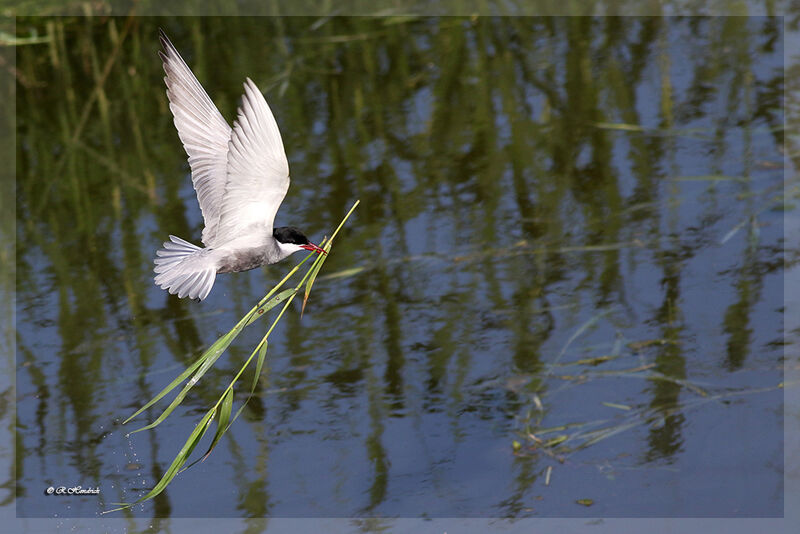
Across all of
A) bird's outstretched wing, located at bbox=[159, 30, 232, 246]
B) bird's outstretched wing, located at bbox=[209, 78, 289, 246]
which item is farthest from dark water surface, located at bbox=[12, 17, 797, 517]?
bird's outstretched wing, located at bbox=[209, 78, 289, 246]

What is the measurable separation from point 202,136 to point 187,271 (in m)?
0.34

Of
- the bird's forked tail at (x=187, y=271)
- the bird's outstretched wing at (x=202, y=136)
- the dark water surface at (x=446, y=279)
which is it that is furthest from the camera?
the dark water surface at (x=446, y=279)

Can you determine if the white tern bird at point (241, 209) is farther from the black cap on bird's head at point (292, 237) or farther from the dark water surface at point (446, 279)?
the dark water surface at point (446, 279)

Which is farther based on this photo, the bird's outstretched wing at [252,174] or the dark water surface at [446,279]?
the dark water surface at [446,279]

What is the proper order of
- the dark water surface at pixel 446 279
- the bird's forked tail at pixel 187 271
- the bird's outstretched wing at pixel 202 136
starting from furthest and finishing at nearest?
the dark water surface at pixel 446 279 → the bird's outstretched wing at pixel 202 136 → the bird's forked tail at pixel 187 271

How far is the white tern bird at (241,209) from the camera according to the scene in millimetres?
1662

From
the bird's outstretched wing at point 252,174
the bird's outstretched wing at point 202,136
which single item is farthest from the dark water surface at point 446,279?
the bird's outstretched wing at point 252,174

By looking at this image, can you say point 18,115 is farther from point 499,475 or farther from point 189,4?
point 499,475

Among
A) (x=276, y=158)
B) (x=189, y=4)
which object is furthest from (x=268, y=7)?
(x=276, y=158)

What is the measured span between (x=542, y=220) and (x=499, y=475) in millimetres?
1255

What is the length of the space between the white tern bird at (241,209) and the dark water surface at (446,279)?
4.32 feet

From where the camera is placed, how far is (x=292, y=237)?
169 centimetres

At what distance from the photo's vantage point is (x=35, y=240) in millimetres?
4219

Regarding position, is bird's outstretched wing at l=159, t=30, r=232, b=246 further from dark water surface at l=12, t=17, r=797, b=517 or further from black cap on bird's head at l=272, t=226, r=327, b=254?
dark water surface at l=12, t=17, r=797, b=517
